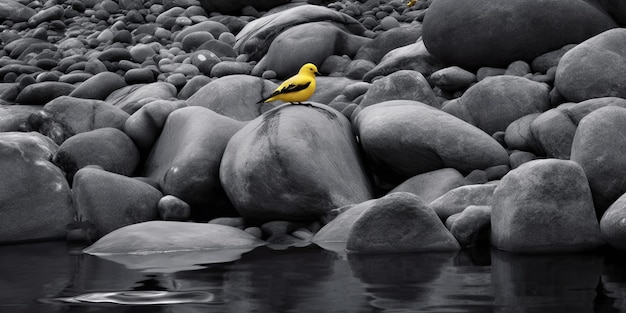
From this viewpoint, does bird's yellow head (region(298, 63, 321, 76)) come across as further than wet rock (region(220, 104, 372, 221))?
Yes

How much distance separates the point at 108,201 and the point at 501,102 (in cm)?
396

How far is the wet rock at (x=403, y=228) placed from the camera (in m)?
6.02

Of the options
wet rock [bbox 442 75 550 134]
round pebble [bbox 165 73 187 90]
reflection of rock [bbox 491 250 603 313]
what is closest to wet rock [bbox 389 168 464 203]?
wet rock [bbox 442 75 550 134]

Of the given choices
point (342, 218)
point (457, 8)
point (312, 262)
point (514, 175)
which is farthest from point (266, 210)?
point (457, 8)

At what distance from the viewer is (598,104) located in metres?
7.41

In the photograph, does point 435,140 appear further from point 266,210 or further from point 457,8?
point 457,8

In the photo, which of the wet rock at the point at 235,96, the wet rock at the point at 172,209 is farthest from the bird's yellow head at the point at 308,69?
the wet rock at the point at 172,209

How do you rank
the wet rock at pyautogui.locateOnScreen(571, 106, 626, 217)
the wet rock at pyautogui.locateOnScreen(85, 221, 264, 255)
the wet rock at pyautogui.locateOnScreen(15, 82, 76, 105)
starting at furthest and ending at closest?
the wet rock at pyautogui.locateOnScreen(15, 82, 76, 105)
the wet rock at pyautogui.locateOnScreen(85, 221, 264, 255)
the wet rock at pyautogui.locateOnScreen(571, 106, 626, 217)

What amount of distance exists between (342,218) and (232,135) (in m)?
1.86

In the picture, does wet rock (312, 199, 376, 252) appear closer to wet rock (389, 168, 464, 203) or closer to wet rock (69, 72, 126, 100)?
wet rock (389, 168, 464, 203)

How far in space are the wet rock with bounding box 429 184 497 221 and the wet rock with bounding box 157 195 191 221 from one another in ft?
7.68

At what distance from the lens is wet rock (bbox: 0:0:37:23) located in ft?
62.1

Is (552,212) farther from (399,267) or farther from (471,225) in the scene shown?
(399,267)

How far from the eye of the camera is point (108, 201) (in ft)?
24.1
